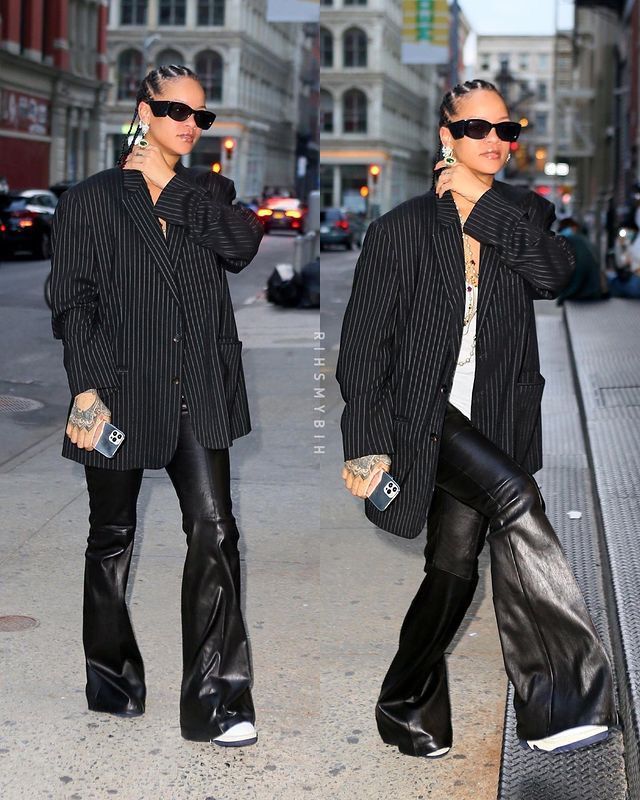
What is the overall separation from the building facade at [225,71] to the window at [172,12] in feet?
0.15

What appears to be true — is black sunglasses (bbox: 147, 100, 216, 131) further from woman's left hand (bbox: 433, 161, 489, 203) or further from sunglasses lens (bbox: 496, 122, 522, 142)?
sunglasses lens (bbox: 496, 122, 522, 142)

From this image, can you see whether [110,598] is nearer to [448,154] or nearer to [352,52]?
[448,154]

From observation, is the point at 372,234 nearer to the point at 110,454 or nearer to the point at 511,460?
the point at 511,460

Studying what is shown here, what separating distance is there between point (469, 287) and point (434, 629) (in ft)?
3.07

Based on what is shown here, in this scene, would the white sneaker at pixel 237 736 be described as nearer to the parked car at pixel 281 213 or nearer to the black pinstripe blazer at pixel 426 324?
the black pinstripe blazer at pixel 426 324

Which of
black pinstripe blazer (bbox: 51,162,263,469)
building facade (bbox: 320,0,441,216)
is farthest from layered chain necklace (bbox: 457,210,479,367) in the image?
building facade (bbox: 320,0,441,216)

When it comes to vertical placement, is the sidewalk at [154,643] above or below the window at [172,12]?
below

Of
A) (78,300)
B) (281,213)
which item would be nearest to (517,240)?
(78,300)

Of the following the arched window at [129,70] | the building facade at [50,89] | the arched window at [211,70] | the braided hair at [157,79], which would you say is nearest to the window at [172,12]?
the arched window at [129,70]

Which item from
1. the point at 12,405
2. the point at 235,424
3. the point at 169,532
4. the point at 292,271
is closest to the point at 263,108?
the point at 292,271

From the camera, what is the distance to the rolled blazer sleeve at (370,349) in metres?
3.86

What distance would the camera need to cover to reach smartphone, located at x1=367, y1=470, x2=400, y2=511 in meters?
3.90

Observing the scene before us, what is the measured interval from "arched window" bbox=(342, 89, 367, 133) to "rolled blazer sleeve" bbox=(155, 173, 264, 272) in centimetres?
9295

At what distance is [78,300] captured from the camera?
162 inches
